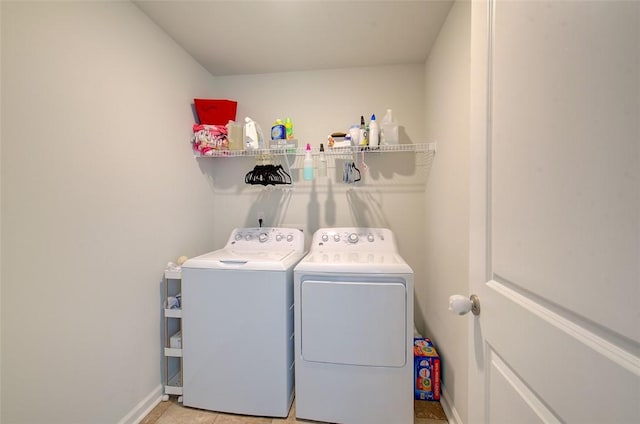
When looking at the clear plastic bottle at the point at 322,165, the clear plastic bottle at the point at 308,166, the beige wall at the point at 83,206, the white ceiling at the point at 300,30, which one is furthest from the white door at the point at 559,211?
the beige wall at the point at 83,206

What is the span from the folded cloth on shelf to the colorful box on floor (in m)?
2.16

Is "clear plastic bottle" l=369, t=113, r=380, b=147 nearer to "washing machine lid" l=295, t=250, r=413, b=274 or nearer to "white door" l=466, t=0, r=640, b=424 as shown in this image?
"washing machine lid" l=295, t=250, r=413, b=274

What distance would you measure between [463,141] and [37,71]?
201 centimetres

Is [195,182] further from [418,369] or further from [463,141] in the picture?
[418,369]

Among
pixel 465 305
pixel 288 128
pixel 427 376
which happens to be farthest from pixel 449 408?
pixel 288 128

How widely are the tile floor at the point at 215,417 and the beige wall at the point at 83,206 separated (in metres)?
0.11

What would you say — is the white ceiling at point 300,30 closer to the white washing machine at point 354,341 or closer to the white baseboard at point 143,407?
the white washing machine at point 354,341

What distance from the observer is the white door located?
1.22 feet

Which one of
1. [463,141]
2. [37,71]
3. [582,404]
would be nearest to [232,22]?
[37,71]

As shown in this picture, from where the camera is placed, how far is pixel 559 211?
18.9 inches

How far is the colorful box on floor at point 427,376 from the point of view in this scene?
67.2 inches

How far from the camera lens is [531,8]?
545mm

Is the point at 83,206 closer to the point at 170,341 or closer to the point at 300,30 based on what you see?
the point at 170,341

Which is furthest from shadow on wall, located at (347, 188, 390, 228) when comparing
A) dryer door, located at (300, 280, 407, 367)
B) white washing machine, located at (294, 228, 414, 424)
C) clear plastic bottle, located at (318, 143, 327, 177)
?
dryer door, located at (300, 280, 407, 367)
